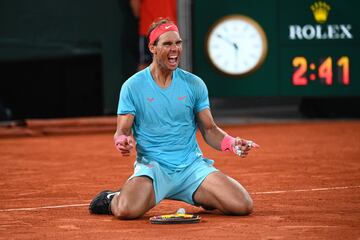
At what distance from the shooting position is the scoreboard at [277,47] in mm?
13852

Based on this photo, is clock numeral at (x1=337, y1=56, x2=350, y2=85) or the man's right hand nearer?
the man's right hand

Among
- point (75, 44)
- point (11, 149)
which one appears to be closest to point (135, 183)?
point (11, 149)

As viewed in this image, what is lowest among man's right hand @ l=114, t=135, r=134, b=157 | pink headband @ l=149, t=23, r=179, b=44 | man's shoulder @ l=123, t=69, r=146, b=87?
man's right hand @ l=114, t=135, r=134, b=157

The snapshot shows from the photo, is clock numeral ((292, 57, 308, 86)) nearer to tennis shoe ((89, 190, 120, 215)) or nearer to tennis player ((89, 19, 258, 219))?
tennis player ((89, 19, 258, 219))

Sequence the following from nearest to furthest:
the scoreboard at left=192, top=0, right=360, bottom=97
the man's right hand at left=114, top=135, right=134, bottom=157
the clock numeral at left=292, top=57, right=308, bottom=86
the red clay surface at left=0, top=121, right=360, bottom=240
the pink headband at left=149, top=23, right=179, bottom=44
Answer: the red clay surface at left=0, top=121, right=360, bottom=240 < the man's right hand at left=114, top=135, right=134, bottom=157 < the pink headband at left=149, top=23, right=179, bottom=44 < the scoreboard at left=192, top=0, right=360, bottom=97 < the clock numeral at left=292, top=57, right=308, bottom=86

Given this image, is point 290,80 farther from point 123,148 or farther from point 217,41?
point 123,148

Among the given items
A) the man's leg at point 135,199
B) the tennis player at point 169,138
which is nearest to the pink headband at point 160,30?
the tennis player at point 169,138

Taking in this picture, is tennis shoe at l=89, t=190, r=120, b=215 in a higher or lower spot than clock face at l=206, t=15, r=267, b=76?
lower

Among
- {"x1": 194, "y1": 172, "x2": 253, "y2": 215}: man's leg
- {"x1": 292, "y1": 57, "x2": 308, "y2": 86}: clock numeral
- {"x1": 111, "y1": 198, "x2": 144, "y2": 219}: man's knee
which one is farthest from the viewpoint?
{"x1": 292, "y1": 57, "x2": 308, "y2": 86}: clock numeral

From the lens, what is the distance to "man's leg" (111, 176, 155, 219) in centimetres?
618

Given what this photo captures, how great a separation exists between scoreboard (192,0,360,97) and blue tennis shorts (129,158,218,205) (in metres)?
7.64

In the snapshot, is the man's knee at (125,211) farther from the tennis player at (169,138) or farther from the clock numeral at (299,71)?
the clock numeral at (299,71)

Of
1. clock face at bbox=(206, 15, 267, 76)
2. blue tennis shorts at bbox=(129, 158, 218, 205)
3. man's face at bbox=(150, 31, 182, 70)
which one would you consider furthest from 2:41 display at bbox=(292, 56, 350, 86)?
man's face at bbox=(150, 31, 182, 70)

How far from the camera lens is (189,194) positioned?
254 inches
